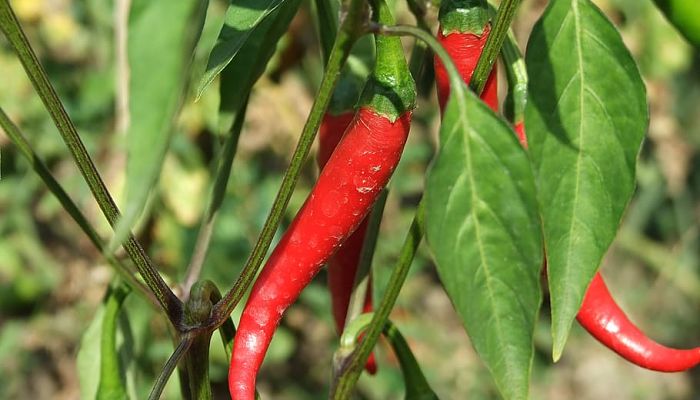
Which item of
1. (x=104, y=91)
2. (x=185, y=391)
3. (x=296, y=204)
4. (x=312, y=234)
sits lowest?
(x=296, y=204)

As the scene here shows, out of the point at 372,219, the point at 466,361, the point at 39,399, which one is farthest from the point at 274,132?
the point at 372,219

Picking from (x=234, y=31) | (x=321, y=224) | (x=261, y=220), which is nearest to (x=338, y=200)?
(x=321, y=224)

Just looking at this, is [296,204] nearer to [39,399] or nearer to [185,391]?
[39,399]

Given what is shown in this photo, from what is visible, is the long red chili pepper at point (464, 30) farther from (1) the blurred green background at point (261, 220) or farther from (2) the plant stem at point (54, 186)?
(1) the blurred green background at point (261, 220)

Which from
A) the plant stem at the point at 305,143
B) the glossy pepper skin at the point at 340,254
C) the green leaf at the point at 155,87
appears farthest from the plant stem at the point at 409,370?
the green leaf at the point at 155,87

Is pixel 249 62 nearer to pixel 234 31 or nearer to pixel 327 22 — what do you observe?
pixel 327 22

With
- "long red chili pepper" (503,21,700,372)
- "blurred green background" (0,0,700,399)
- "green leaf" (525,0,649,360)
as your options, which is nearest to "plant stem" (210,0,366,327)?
"green leaf" (525,0,649,360)
